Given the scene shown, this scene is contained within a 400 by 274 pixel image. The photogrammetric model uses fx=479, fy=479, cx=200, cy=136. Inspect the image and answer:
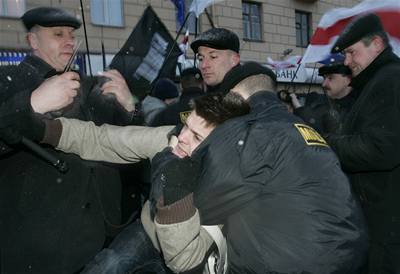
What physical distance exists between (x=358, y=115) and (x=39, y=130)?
6.57 feet

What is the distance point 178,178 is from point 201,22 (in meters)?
12.8

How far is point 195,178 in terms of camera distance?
1.87m

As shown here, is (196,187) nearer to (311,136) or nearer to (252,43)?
(311,136)

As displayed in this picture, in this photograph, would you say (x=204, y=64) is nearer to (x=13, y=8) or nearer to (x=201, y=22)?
(x=13, y=8)

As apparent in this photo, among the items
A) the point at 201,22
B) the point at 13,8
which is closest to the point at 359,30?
the point at 13,8

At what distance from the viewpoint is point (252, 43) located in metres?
16.0

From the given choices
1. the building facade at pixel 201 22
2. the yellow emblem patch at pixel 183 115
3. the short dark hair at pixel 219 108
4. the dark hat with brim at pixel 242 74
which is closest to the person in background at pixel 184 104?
the yellow emblem patch at pixel 183 115

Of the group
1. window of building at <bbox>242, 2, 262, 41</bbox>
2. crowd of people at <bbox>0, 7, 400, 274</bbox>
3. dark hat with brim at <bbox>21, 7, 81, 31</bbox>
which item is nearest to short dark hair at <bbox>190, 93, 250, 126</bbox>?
crowd of people at <bbox>0, 7, 400, 274</bbox>

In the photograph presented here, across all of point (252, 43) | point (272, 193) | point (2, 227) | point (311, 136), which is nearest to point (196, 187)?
point (272, 193)

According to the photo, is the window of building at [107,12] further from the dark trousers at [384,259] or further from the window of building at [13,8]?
the dark trousers at [384,259]

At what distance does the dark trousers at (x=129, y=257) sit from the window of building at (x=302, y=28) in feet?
54.0

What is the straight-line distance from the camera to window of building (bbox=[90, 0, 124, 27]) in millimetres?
11922

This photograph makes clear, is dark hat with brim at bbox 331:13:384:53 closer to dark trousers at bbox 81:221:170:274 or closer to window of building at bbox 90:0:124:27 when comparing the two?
dark trousers at bbox 81:221:170:274

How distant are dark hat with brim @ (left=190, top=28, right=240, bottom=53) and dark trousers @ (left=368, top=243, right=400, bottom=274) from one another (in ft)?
5.79
